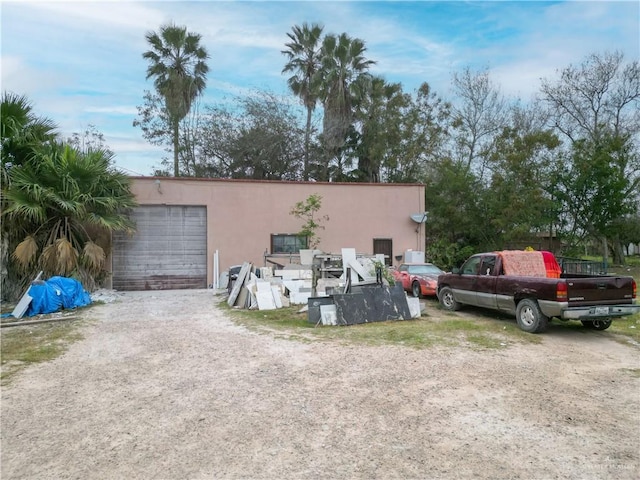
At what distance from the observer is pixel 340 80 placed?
29172mm

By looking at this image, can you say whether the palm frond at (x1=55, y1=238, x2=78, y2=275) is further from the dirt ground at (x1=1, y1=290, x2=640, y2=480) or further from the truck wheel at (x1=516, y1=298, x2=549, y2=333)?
the truck wheel at (x1=516, y1=298, x2=549, y2=333)

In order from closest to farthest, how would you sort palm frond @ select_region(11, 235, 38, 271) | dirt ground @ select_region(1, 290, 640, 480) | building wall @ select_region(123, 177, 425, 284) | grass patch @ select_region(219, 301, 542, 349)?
dirt ground @ select_region(1, 290, 640, 480)
grass patch @ select_region(219, 301, 542, 349)
palm frond @ select_region(11, 235, 38, 271)
building wall @ select_region(123, 177, 425, 284)

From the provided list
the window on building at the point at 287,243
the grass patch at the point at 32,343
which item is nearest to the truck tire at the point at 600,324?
the grass patch at the point at 32,343

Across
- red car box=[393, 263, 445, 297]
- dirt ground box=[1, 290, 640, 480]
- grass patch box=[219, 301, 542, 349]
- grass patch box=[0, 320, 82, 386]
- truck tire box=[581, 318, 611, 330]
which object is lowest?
dirt ground box=[1, 290, 640, 480]

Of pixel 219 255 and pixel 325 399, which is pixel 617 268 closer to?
pixel 219 255

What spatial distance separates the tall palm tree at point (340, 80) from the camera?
2912cm

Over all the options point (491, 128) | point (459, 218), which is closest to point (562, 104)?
point (491, 128)

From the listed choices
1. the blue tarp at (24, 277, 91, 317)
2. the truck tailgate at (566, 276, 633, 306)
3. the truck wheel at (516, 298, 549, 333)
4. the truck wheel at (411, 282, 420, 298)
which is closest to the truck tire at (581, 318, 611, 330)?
the truck tailgate at (566, 276, 633, 306)

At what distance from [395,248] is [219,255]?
7440 millimetres

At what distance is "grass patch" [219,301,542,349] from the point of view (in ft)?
25.9

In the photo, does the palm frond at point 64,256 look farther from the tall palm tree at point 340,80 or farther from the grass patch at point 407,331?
the tall palm tree at point 340,80

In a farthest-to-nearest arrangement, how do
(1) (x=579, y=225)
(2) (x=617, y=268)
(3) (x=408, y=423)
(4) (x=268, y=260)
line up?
(2) (x=617, y=268) < (1) (x=579, y=225) < (4) (x=268, y=260) < (3) (x=408, y=423)

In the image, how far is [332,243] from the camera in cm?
1886

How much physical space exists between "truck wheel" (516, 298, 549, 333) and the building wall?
1040 cm
